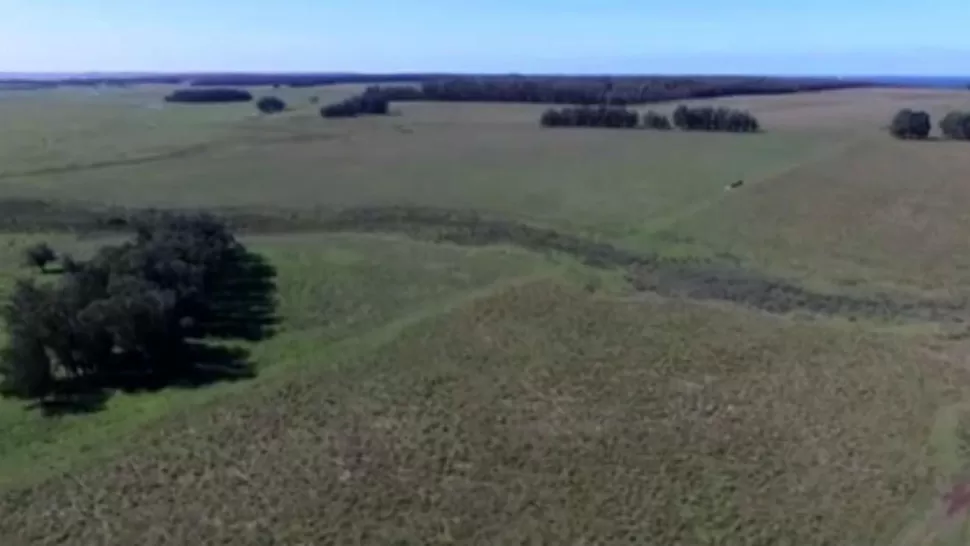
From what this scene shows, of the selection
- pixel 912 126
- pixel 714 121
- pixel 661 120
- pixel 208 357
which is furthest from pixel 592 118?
pixel 208 357

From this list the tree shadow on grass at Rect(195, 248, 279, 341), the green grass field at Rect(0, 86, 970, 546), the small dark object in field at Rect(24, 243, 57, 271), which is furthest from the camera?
the small dark object in field at Rect(24, 243, 57, 271)

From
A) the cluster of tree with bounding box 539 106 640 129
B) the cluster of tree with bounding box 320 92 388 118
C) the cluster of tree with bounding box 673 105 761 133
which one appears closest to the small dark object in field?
the cluster of tree with bounding box 539 106 640 129

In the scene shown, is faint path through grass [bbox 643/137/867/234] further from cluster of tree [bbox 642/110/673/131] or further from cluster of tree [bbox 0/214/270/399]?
cluster of tree [bbox 0/214/270/399]

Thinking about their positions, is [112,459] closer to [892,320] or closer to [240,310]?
[240,310]

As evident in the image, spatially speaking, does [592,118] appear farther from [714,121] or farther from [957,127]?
[957,127]

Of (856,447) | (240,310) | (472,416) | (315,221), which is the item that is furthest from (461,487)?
(315,221)

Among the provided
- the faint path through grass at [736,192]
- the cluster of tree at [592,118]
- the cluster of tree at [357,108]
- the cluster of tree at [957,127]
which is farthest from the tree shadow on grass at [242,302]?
the cluster of tree at [357,108]
